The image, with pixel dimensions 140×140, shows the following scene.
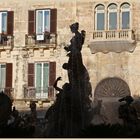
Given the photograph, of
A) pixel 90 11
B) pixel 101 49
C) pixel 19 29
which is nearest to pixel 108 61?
pixel 101 49

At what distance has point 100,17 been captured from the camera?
3853cm

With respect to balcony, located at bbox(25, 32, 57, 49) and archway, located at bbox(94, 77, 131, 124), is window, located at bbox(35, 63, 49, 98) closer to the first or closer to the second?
balcony, located at bbox(25, 32, 57, 49)

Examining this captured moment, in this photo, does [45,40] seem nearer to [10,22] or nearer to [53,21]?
[53,21]

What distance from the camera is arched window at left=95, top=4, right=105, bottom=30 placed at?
38.4m

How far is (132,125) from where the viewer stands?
1817 centimetres

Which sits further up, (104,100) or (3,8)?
(3,8)

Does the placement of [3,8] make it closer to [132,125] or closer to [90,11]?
[90,11]

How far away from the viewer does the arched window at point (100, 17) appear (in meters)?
38.4

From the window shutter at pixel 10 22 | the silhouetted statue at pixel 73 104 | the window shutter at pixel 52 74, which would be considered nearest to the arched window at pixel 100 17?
the window shutter at pixel 52 74

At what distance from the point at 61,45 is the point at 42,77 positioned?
2.22 meters

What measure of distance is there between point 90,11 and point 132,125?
21.5 metres

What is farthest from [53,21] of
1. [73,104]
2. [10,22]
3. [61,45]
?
[73,104]

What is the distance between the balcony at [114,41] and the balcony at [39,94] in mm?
3691

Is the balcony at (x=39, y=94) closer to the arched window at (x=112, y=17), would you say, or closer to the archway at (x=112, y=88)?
the archway at (x=112, y=88)
